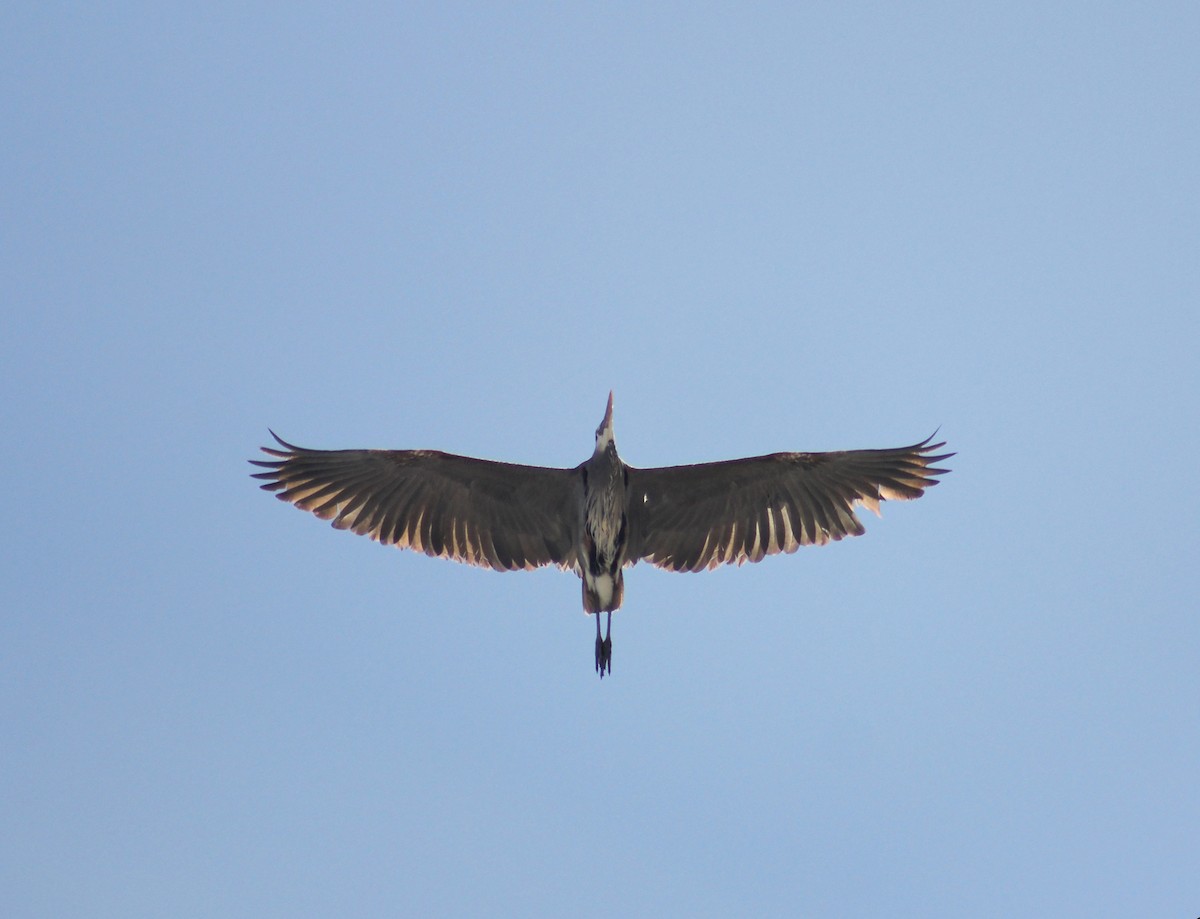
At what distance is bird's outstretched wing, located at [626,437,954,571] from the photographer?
50.1ft

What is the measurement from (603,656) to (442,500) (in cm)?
254

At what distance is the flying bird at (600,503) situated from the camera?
1531 centimetres

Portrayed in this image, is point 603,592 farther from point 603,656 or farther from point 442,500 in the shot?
point 442,500

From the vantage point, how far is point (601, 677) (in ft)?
51.1

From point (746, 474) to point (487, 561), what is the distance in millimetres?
3130

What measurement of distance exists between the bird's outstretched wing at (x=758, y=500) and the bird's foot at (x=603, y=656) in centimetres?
100

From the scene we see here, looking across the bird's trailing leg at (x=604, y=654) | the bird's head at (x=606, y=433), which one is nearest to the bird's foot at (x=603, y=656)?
the bird's trailing leg at (x=604, y=654)

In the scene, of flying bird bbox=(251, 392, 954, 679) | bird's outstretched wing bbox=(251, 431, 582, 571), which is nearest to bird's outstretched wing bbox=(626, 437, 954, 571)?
flying bird bbox=(251, 392, 954, 679)

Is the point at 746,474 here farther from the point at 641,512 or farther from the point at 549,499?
the point at 549,499

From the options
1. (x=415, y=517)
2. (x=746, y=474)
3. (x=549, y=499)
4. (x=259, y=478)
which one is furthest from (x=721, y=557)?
(x=259, y=478)

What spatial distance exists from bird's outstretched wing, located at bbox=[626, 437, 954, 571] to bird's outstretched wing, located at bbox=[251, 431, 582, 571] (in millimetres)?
933

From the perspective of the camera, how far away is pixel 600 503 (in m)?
15.3

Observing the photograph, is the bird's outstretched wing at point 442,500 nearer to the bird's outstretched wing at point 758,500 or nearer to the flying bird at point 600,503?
the flying bird at point 600,503

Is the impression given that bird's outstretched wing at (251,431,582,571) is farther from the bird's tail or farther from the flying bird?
the bird's tail
